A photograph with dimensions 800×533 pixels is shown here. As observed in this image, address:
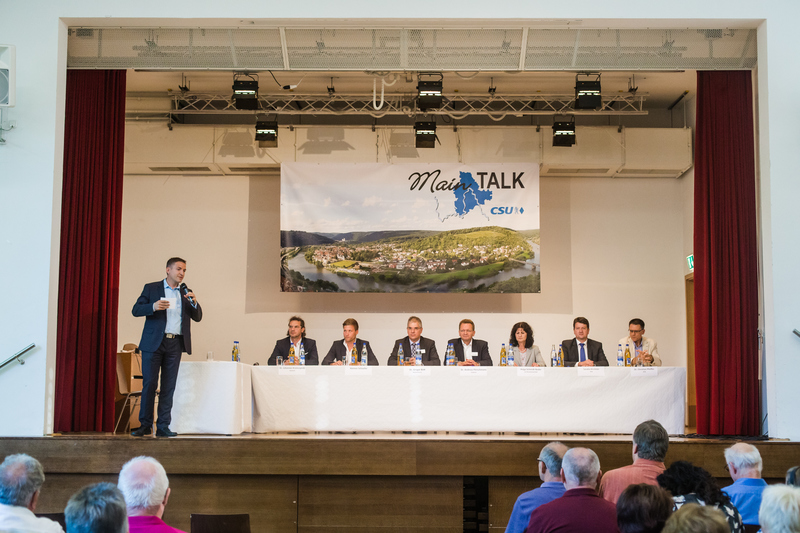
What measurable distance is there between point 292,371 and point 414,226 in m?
3.22

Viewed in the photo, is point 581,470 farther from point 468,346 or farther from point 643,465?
point 468,346

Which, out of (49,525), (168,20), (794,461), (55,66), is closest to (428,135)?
(168,20)

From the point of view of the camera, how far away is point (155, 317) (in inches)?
188

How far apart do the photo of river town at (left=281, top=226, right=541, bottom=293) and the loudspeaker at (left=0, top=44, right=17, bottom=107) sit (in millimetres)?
3470

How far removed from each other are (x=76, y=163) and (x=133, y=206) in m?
3.43

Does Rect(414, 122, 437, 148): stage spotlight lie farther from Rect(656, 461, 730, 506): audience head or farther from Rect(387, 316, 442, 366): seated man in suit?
Rect(656, 461, 730, 506): audience head

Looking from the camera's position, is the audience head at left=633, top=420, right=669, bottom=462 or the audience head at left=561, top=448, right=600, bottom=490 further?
the audience head at left=633, top=420, right=669, bottom=462

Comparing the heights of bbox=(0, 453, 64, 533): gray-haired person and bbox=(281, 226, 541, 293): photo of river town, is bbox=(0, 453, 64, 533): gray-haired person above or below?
below

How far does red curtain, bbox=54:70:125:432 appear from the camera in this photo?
491 centimetres

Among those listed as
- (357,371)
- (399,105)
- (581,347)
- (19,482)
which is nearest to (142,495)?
(19,482)

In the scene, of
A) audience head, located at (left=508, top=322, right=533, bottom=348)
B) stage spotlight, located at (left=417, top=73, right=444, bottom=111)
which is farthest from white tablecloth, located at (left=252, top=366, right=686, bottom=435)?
stage spotlight, located at (left=417, top=73, right=444, bottom=111)

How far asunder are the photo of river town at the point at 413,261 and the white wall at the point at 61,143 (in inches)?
125

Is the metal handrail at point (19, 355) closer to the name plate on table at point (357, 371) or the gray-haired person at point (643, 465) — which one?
the name plate on table at point (357, 371)

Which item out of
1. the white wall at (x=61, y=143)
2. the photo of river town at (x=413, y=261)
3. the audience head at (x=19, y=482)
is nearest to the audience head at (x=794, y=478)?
the white wall at (x=61, y=143)
